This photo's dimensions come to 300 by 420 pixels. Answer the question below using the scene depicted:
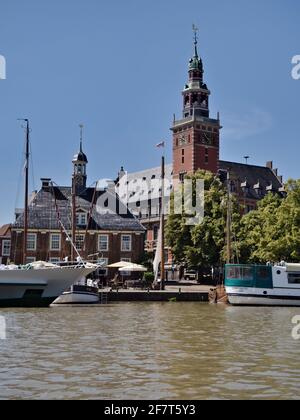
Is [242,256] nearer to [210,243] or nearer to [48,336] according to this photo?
[210,243]

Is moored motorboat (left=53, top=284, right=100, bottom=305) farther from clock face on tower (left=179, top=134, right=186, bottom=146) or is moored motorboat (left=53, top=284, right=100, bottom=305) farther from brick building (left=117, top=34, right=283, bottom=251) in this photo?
clock face on tower (left=179, top=134, right=186, bottom=146)

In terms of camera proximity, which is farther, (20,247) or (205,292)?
(20,247)

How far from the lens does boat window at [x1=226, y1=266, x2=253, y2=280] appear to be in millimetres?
51531

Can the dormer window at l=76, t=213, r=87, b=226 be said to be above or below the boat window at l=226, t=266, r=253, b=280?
above

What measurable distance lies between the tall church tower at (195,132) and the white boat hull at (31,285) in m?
60.5

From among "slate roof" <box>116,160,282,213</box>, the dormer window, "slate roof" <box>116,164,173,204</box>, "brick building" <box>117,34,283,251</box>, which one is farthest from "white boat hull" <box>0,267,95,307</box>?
"slate roof" <box>116,164,173,204</box>

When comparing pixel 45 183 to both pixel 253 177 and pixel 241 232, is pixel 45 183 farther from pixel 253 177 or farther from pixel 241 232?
pixel 253 177

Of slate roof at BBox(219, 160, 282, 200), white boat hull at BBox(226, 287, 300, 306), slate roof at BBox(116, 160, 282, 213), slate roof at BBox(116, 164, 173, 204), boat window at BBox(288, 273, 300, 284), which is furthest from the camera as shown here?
slate roof at BBox(219, 160, 282, 200)

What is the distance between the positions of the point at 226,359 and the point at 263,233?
45500 mm

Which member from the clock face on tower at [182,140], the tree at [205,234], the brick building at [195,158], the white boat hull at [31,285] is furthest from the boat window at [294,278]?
the clock face on tower at [182,140]

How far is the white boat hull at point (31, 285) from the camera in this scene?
45.1 metres

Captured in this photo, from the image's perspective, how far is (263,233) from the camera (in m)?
63.3

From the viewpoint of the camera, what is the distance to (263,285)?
2037 inches
